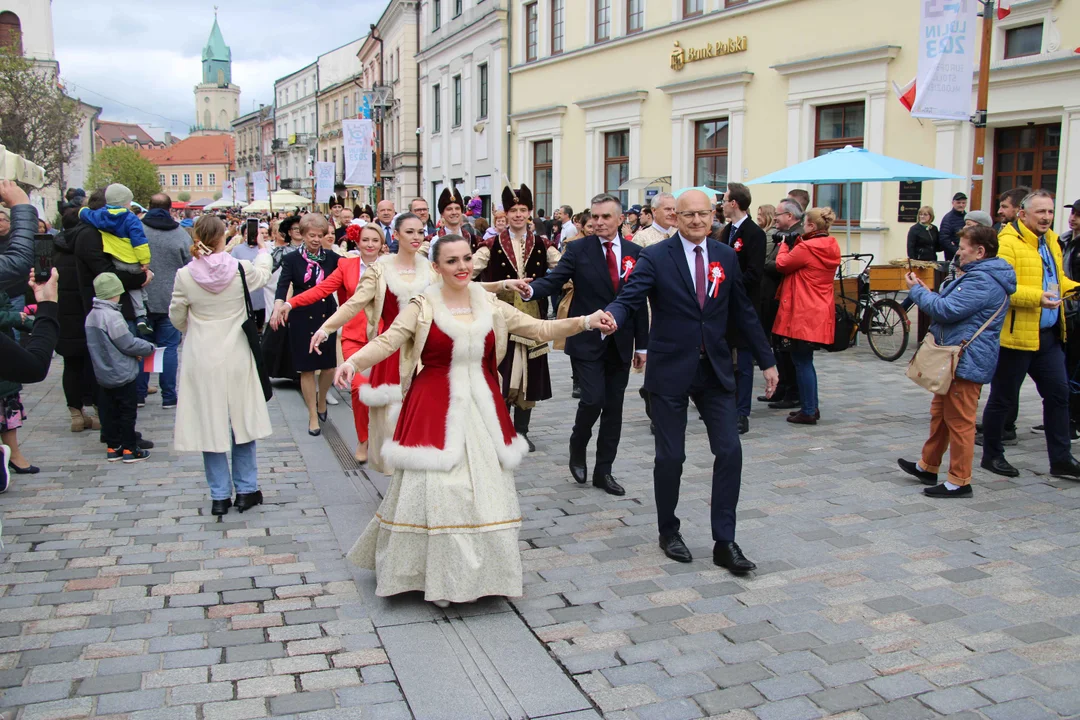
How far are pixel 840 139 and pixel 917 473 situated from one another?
1380 centimetres

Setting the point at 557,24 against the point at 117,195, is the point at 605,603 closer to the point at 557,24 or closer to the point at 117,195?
the point at 117,195

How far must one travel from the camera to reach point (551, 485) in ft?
22.0

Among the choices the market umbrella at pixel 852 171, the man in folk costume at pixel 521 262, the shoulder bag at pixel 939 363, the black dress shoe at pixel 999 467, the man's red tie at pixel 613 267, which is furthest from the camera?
the market umbrella at pixel 852 171

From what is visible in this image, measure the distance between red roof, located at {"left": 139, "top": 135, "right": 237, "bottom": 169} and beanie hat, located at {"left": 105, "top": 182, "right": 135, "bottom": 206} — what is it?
415ft

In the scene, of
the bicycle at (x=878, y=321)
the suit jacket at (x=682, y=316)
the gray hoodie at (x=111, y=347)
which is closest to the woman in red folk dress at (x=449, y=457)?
the suit jacket at (x=682, y=316)

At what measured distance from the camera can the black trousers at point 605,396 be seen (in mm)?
6527

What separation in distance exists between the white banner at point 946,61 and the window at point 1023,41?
5.63 metres

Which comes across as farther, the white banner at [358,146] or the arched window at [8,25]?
the arched window at [8,25]

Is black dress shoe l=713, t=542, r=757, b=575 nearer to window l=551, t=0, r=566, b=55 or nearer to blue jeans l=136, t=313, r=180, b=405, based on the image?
blue jeans l=136, t=313, r=180, b=405

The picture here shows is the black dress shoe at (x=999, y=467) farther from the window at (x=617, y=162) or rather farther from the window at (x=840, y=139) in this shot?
the window at (x=617, y=162)

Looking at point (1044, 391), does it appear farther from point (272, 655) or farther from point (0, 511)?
point (0, 511)

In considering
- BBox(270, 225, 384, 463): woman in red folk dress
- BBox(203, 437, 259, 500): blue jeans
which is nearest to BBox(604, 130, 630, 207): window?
BBox(270, 225, 384, 463): woman in red folk dress

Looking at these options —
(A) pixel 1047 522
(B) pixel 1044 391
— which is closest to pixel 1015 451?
(B) pixel 1044 391

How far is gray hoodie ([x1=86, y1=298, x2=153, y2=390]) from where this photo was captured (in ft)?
24.3
